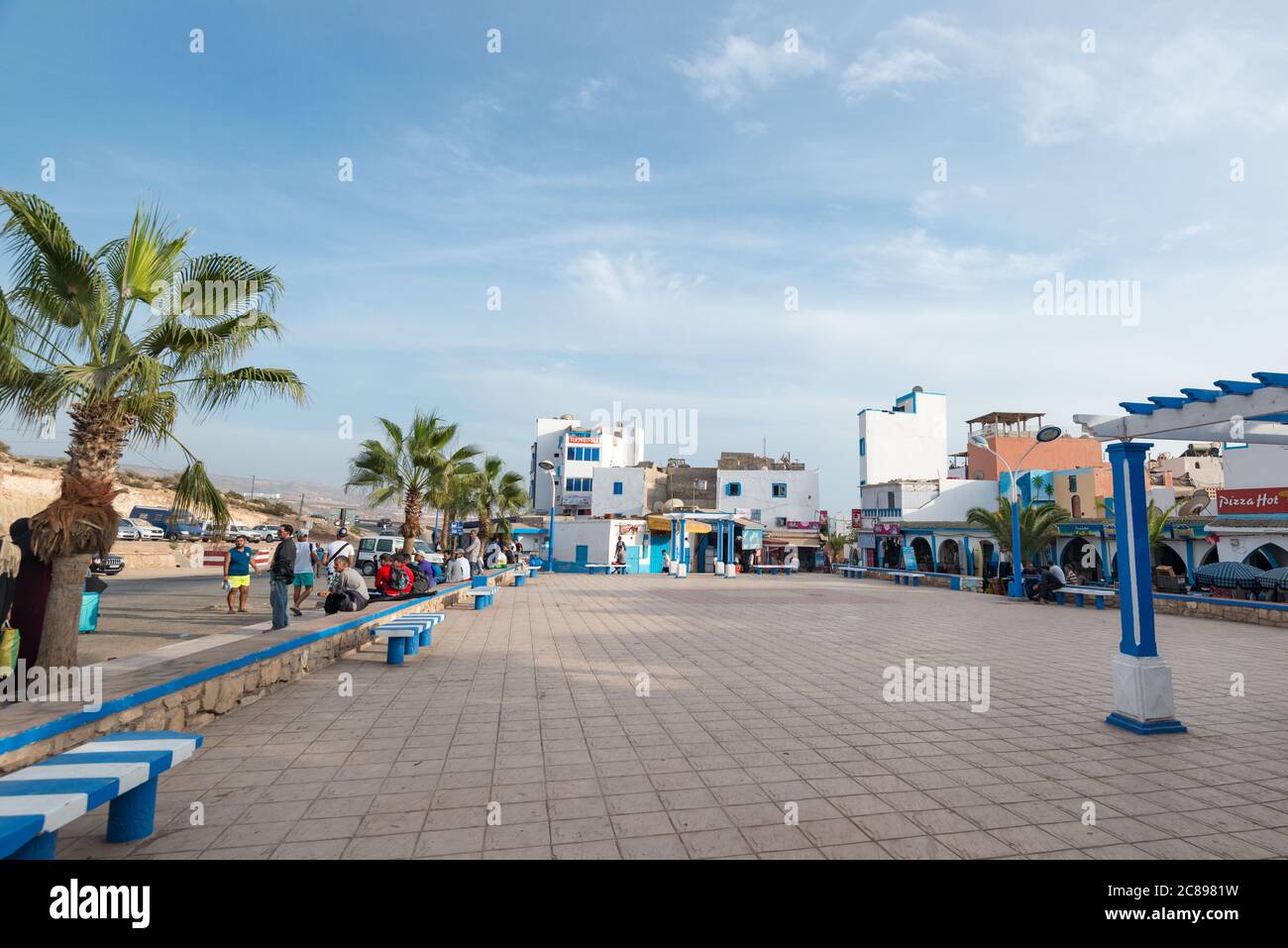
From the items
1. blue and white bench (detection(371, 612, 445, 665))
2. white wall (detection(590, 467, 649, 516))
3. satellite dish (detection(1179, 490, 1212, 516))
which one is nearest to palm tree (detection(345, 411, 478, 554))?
blue and white bench (detection(371, 612, 445, 665))

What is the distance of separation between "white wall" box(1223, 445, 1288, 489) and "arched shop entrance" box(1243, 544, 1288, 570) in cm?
345

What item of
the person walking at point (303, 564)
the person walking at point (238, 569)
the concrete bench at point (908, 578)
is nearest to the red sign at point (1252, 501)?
the concrete bench at point (908, 578)

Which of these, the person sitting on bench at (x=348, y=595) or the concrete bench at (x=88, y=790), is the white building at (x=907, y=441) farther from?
the concrete bench at (x=88, y=790)

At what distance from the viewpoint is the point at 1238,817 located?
3.99 m

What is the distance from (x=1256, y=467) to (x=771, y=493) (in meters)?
29.2

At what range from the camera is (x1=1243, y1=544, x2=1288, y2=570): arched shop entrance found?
70.2ft

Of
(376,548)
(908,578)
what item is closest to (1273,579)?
(908,578)

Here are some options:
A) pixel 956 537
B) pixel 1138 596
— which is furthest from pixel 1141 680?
pixel 956 537

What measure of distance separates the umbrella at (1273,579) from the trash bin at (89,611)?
2553 centimetres

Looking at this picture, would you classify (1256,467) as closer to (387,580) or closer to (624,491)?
(387,580)

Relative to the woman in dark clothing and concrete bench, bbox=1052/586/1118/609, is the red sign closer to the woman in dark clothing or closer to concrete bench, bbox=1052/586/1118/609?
concrete bench, bbox=1052/586/1118/609

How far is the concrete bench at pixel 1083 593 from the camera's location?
55.1 ft

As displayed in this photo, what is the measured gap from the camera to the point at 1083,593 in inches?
687
